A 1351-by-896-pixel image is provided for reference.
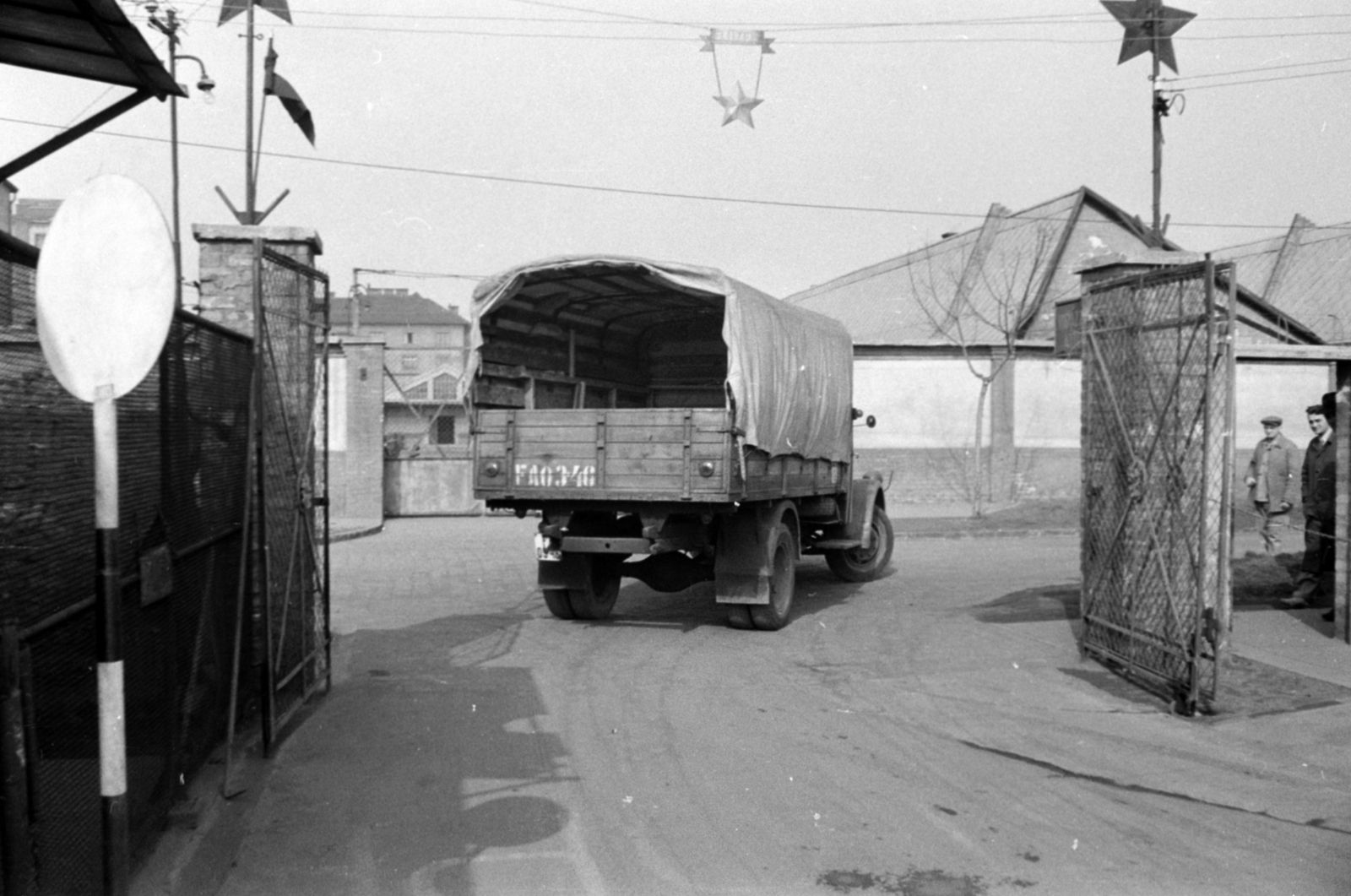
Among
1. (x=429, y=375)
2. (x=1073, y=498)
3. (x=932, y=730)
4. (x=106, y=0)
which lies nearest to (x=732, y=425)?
(x=932, y=730)

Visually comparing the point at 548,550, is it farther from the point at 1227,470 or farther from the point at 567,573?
the point at 1227,470

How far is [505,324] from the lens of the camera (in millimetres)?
11141

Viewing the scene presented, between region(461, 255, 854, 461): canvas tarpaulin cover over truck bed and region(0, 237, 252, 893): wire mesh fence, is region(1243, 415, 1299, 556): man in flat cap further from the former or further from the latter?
region(0, 237, 252, 893): wire mesh fence

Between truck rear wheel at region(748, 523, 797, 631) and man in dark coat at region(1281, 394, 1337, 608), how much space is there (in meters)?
4.71

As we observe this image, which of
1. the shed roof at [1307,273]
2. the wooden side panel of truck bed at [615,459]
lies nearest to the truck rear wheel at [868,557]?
the wooden side panel of truck bed at [615,459]

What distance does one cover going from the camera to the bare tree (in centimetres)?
2666

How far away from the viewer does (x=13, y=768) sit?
3289 millimetres

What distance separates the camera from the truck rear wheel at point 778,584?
34.8 ft

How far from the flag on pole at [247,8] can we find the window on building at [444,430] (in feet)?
38.1

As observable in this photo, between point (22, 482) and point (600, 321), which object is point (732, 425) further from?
point (22, 482)

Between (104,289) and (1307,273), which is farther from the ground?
(1307,273)

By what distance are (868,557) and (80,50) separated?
1124cm

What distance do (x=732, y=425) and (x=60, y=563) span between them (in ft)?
20.3

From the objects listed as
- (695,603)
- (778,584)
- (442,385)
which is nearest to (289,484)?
(778,584)
